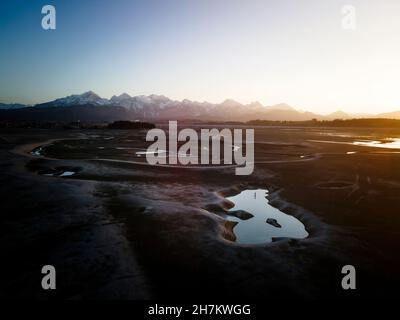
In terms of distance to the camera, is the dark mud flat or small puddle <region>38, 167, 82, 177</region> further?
small puddle <region>38, 167, 82, 177</region>

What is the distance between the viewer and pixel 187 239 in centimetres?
945

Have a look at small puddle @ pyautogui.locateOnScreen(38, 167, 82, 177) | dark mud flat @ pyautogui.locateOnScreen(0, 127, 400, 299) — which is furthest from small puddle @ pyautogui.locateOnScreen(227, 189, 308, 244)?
small puddle @ pyautogui.locateOnScreen(38, 167, 82, 177)

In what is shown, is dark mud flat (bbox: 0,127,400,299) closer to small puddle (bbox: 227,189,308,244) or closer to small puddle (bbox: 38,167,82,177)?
small puddle (bbox: 227,189,308,244)

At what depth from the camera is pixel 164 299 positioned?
6.36m

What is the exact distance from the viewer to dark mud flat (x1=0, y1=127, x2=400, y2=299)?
684cm

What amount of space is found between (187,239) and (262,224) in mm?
3643

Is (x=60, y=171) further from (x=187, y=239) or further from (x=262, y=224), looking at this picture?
(x=262, y=224)

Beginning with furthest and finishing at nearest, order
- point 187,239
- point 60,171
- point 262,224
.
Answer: point 60,171 < point 262,224 < point 187,239

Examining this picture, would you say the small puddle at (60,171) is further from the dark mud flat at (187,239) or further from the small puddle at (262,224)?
the small puddle at (262,224)

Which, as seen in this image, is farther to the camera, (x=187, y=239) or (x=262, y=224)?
(x=262, y=224)

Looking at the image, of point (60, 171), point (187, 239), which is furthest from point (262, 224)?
point (60, 171)

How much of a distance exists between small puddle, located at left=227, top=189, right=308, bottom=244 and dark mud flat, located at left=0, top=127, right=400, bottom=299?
419mm

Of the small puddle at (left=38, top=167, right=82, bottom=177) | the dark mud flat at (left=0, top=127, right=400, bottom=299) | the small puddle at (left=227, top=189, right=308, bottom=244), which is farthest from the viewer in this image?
the small puddle at (left=38, top=167, right=82, bottom=177)
